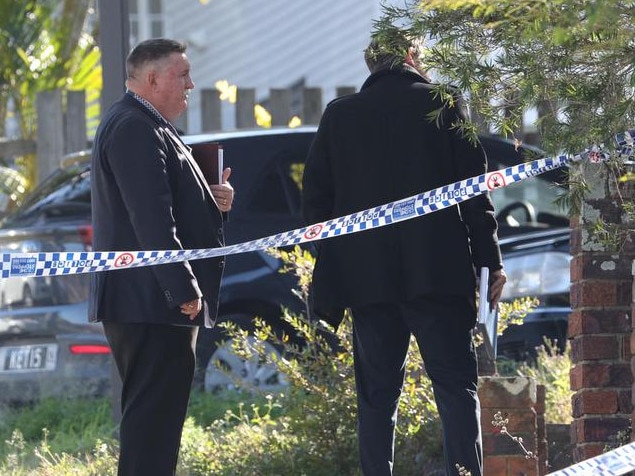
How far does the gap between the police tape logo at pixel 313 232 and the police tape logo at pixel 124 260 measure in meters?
0.69

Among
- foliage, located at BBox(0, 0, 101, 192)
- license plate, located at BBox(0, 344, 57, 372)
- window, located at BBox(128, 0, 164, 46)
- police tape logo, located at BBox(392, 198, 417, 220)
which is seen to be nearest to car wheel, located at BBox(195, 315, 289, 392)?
license plate, located at BBox(0, 344, 57, 372)

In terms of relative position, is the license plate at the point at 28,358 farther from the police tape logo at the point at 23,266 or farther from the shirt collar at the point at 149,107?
the shirt collar at the point at 149,107

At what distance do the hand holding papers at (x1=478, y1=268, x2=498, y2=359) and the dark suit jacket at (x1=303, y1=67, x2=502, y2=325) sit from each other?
5 centimetres

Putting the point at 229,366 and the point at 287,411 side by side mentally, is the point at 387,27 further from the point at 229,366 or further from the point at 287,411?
the point at 229,366

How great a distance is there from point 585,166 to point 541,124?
1.11 meters

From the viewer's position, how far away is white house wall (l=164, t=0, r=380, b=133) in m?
20.2

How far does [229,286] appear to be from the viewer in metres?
8.30

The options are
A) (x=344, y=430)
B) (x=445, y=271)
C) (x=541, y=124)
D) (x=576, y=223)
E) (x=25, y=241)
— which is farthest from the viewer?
(x=25, y=241)

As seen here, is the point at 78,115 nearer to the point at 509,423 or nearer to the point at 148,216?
the point at 509,423

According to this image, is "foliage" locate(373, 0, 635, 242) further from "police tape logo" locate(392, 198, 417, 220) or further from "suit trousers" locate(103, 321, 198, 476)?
"suit trousers" locate(103, 321, 198, 476)

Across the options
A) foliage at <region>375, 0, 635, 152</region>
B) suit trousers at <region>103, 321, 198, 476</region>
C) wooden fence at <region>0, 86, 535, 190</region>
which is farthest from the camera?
wooden fence at <region>0, 86, 535, 190</region>

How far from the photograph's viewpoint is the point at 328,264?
550 cm

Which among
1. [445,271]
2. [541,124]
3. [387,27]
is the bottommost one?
[445,271]

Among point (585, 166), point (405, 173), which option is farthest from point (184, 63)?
point (585, 166)
